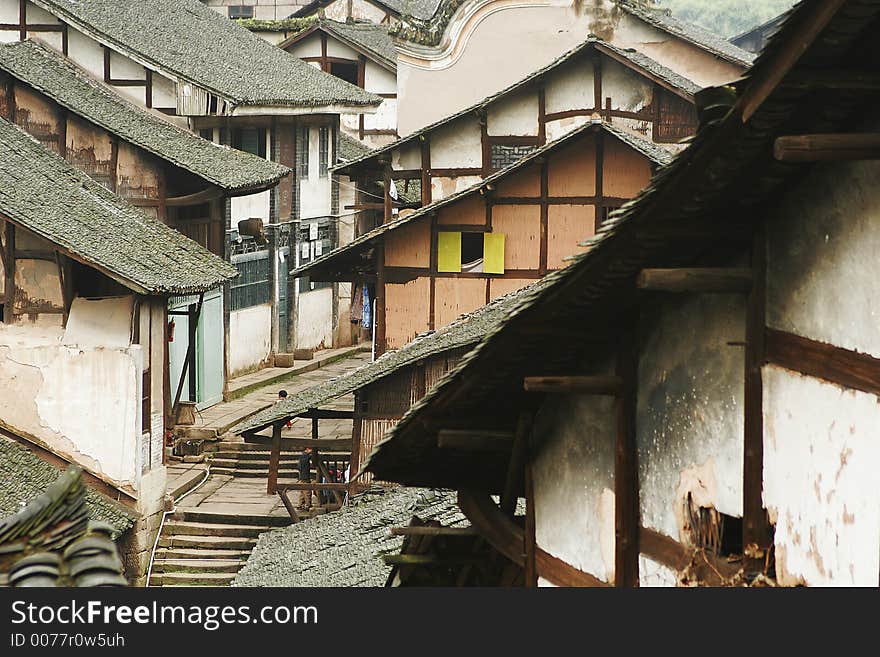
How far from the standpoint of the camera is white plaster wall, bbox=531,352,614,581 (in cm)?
841

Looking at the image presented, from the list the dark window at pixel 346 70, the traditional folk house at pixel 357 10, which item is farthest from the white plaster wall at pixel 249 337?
the traditional folk house at pixel 357 10

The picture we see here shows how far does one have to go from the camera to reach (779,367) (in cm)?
699

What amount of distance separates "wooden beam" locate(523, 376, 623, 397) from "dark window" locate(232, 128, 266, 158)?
27407 millimetres

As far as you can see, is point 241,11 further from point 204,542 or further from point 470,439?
point 470,439

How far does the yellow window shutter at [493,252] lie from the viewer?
24797mm

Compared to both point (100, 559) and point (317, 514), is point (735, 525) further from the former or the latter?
point (317, 514)

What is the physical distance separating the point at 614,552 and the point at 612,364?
97cm

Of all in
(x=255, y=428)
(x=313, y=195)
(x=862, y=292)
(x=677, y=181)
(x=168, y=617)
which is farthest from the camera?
(x=313, y=195)

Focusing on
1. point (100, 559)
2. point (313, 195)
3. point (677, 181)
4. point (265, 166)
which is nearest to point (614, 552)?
point (677, 181)

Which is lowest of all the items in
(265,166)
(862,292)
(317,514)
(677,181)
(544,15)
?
(317,514)

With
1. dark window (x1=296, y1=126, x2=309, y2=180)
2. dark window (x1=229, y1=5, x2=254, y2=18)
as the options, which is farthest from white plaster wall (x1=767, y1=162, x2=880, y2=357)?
dark window (x1=229, y1=5, x2=254, y2=18)

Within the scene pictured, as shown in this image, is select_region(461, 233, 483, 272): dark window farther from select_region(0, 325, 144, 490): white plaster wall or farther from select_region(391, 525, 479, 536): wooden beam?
select_region(391, 525, 479, 536): wooden beam

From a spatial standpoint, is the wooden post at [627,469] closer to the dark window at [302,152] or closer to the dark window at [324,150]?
the dark window at [302,152]

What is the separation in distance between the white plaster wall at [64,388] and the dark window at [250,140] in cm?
1238
